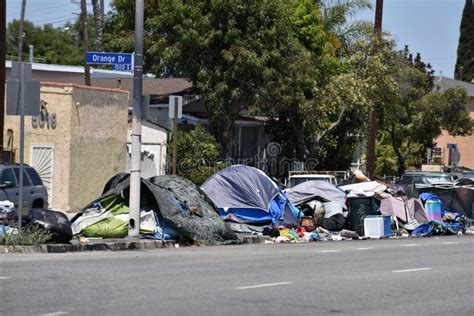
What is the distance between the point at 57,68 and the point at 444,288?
3928 centimetres

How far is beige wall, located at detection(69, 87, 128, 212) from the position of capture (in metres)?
29.7

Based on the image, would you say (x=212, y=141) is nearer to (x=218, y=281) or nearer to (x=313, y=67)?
(x=313, y=67)

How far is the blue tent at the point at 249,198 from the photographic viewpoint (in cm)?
2572

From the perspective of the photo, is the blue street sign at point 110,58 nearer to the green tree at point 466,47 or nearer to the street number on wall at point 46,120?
the street number on wall at point 46,120

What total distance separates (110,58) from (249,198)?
23.7 feet

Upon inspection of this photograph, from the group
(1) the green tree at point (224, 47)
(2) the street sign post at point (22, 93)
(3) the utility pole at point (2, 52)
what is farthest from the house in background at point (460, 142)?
(2) the street sign post at point (22, 93)

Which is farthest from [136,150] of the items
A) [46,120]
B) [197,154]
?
[197,154]

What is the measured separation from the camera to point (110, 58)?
20422 mm

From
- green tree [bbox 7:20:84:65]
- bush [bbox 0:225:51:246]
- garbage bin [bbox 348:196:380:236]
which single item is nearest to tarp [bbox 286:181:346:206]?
garbage bin [bbox 348:196:380:236]

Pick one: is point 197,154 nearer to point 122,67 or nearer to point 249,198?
point 249,198

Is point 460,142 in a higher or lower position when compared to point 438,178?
higher

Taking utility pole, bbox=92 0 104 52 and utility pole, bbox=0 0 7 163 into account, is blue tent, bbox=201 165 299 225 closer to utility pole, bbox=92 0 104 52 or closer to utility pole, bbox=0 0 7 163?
utility pole, bbox=0 0 7 163

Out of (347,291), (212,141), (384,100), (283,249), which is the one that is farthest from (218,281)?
(384,100)

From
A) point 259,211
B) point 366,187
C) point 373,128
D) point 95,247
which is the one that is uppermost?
point 373,128
